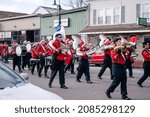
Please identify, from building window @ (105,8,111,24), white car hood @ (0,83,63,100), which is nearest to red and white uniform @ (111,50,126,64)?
white car hood @ (0,83,63,100)

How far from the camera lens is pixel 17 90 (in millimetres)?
4879

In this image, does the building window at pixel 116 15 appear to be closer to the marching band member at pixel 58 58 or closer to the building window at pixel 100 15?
the building window at pixel 100 15

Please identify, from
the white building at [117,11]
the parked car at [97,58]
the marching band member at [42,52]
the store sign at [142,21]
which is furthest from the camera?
the white building at [117,11]

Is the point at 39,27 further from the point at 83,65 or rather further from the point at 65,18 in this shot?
the point at 83,65

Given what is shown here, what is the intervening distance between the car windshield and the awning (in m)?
19.6

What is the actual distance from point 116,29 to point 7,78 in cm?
2191

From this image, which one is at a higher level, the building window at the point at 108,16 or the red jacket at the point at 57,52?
the building window at the point at 108,16

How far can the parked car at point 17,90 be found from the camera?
14.9 ft

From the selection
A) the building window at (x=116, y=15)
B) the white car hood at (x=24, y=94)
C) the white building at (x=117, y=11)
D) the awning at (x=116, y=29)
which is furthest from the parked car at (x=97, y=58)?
the white car hood at (x=24, y=94)

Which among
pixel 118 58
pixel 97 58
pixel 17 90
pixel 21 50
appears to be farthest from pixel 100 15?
pixel 17 90

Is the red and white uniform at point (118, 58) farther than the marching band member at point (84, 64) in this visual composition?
No

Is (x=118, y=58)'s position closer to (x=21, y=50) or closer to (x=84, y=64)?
(x=84, y=64)

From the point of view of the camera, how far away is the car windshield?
5.23 meters

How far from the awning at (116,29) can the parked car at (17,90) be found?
19685 millimetres
